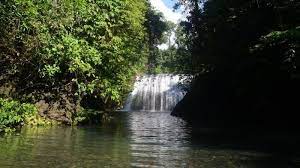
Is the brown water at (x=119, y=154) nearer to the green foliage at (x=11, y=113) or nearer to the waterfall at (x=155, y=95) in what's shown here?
the green foliage at (x=11, y=113)

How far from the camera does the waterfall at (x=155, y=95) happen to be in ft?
172

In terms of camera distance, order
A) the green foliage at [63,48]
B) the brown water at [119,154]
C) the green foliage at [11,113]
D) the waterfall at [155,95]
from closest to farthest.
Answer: the brown water at [119,154] → the green foliage at [11,113] → the green foliage at [63,48] → the waterfall at [155,95]

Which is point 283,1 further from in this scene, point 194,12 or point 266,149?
point 194,12

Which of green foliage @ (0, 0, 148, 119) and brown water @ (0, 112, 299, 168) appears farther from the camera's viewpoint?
green foliage @ (0, 0, 148, 119)

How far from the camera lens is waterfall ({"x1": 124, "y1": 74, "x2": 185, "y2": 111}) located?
172ft

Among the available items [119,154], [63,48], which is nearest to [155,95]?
[63,48]

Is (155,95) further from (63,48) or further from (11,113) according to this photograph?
(11,113)

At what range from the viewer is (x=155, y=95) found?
175ft

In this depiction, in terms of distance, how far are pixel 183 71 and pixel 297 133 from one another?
Result: 73.0 ft

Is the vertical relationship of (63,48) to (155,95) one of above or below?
below

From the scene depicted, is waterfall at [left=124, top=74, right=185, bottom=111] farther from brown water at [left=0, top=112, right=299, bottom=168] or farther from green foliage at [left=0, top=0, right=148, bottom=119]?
brown water at [left=0, top=112, right=299, bottom=168]

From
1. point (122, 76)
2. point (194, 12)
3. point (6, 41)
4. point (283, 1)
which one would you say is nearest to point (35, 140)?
point (6, 41)

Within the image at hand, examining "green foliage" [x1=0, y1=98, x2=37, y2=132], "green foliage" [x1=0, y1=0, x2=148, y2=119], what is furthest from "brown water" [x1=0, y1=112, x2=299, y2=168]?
"green foliage" [x1=0, y1=0, x2=148, y2=119]

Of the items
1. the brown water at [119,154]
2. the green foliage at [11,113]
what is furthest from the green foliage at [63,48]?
the brown water at [119,154]
